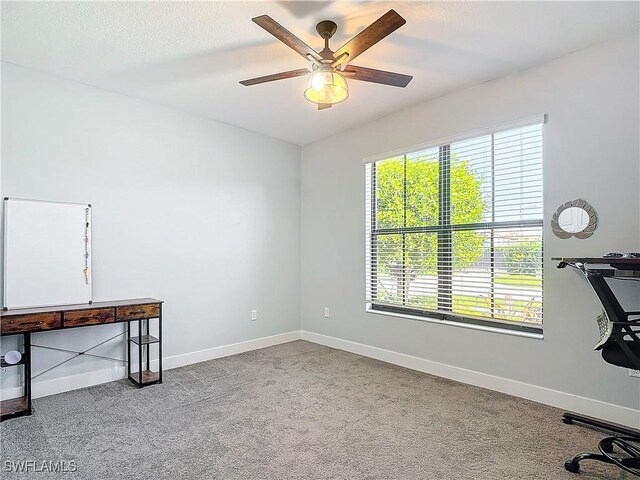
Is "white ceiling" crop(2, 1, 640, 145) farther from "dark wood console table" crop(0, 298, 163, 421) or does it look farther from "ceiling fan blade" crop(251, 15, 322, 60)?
"dark wood console table" crop(0, 298, 163, 421)

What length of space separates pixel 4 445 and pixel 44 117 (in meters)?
2.49

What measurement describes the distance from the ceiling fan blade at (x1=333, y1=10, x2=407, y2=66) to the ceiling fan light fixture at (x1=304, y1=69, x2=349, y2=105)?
10 cm

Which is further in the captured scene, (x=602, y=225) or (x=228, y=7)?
(x=602, y=225)

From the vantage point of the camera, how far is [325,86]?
2418 mm

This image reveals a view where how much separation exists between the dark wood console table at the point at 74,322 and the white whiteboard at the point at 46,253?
138 mm

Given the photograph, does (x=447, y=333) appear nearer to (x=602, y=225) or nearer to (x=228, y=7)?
(x=602, y=225)

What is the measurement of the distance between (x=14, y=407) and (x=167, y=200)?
211 centimetres

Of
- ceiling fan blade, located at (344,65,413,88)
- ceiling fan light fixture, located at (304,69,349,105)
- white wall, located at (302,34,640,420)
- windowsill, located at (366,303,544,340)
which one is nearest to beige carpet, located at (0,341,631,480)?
white wall, located at (302,34,640,420)

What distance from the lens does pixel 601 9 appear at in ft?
7.59

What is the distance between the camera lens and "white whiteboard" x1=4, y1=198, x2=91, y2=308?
2945mm

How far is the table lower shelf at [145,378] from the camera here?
328cm

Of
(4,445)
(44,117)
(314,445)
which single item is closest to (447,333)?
(314,445)

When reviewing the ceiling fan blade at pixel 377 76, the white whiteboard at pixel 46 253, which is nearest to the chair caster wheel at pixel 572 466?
the ceiling fan blade at pixel 377 76

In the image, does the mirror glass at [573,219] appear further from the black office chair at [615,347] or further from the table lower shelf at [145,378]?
the table lower shelf at [145,378]
